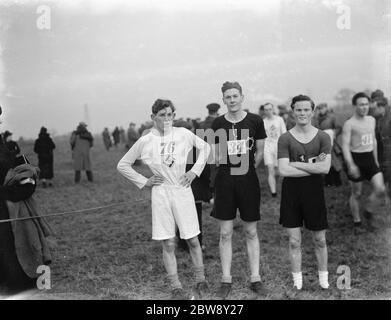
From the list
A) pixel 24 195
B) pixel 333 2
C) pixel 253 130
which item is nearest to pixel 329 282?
pixel 253 130

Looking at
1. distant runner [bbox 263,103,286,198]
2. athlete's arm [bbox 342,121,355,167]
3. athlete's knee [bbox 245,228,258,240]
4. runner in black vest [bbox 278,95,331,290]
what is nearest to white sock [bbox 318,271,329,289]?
runner in black vest [bbox 278,95,331,290]

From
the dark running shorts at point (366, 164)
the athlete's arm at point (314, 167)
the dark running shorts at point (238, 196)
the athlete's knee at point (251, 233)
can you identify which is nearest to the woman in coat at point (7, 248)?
the dark running shorts at point (238, 196)

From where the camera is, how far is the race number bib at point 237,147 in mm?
3812

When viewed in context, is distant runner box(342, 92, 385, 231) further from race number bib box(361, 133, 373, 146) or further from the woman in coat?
the woman in coat

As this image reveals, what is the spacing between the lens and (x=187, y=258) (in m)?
4.96

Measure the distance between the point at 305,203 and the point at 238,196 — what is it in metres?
0.58

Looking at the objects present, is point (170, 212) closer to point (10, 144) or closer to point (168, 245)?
point (168, 245)

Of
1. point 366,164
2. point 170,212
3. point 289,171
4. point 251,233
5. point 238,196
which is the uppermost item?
point 289,171

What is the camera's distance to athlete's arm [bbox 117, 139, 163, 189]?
378 cm

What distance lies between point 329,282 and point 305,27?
260 centimetres

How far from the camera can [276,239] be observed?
555cm

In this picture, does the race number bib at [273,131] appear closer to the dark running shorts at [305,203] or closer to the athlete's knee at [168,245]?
the dark running shorts at [305,203]

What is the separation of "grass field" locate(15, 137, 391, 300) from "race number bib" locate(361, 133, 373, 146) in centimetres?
117

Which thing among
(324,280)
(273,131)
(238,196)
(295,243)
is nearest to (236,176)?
(238,196)
